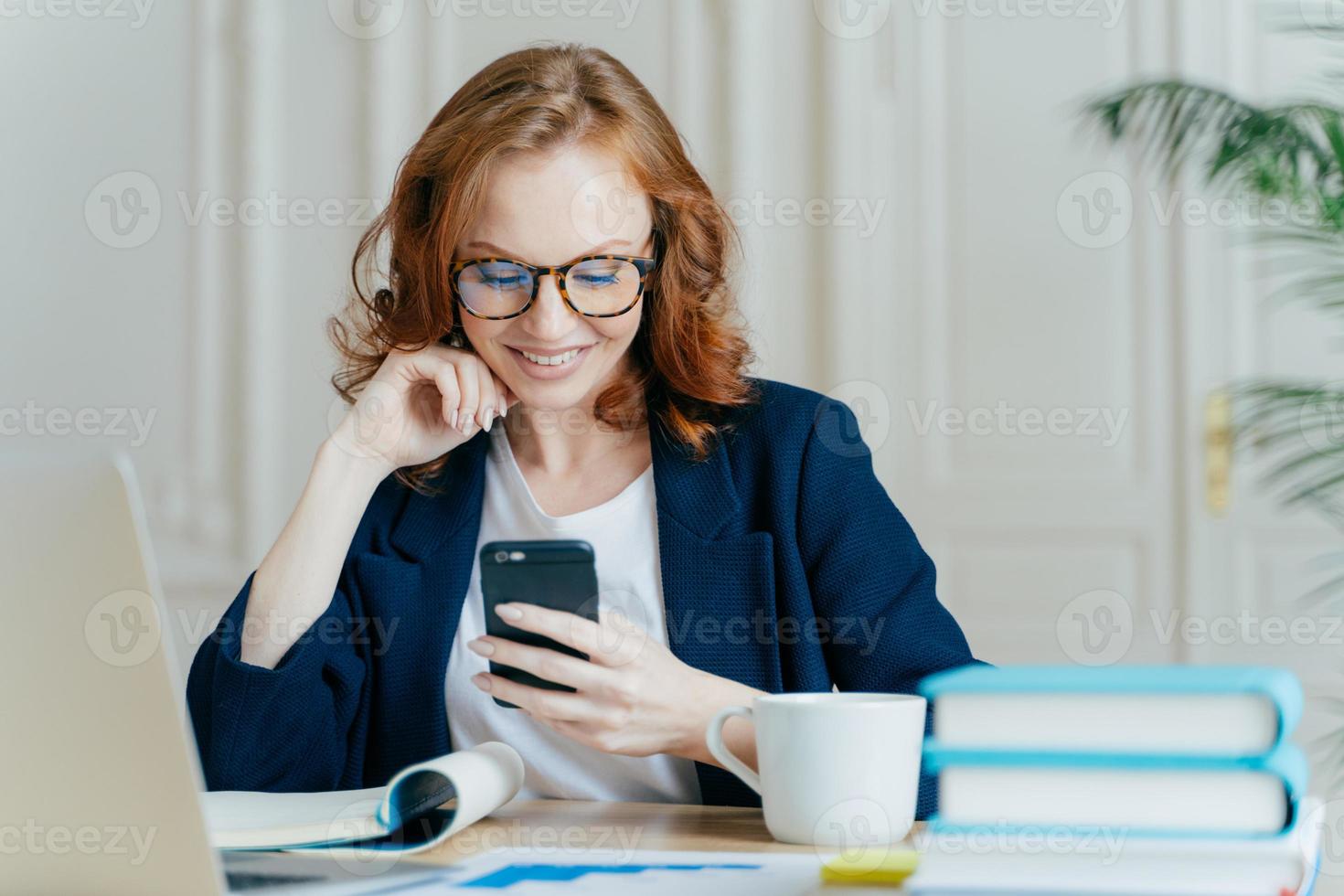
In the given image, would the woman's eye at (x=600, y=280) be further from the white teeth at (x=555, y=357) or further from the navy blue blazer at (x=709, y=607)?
the navy blue blazer at (x=709, y=607)

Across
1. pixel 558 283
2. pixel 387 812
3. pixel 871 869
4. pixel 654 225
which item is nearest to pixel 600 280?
pixel 558 283

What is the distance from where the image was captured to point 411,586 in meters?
1.39

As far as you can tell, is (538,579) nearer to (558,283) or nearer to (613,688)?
(613,688)

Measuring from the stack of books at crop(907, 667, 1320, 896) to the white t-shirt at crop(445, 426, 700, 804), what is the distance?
2.34 ft

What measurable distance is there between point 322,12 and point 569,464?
208cm

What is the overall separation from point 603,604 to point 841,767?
59 cm

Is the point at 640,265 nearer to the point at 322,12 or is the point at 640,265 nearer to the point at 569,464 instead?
the point at 569,464

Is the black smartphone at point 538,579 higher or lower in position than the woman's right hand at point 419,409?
lower

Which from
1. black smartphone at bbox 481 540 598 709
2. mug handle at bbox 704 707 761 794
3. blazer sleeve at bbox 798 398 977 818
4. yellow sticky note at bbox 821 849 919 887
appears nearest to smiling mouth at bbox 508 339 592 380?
blazer sleeve at bbox 798 398 977 818

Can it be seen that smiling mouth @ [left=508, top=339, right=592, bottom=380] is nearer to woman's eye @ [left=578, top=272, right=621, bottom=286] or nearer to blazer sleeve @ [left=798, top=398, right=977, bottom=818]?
woman's eye @ [left=578, top=272, right=621, bottom=286]

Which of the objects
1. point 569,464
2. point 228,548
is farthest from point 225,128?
point 569,464

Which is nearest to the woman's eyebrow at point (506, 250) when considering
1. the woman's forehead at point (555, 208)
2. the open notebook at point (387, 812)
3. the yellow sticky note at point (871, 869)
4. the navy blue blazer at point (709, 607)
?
the woman's forehead at point (555, 208)

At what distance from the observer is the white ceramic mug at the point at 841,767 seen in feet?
2.71

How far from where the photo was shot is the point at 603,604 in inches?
54.6
